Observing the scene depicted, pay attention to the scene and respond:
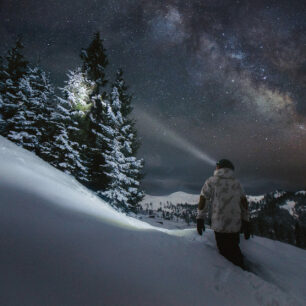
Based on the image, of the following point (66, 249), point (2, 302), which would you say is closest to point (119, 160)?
point (66, 249)

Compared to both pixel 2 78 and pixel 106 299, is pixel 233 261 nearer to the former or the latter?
pixel 106 299

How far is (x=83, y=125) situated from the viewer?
14633 mm

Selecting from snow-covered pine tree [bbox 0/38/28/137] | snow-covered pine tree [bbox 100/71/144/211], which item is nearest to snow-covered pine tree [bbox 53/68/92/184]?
snow-covered pine tree [bbox 100/71/144/211]

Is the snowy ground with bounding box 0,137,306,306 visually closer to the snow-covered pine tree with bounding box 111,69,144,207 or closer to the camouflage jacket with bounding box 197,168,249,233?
→ the camouflage jacket with bounding box 197,168,249,233

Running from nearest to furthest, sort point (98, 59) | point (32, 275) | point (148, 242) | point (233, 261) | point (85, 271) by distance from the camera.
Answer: point (32, 275) → point (85, 271) → point (148, 242) → point (233, 261) → point (98, 59)

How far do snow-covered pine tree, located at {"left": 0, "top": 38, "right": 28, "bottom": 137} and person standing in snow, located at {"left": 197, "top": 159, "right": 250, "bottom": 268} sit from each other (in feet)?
57.8

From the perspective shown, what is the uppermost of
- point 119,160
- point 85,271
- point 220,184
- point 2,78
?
point 2,78

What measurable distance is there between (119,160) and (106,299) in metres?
12.4

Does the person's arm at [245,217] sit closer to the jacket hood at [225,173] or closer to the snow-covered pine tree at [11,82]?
the jacket hood at [225,173]

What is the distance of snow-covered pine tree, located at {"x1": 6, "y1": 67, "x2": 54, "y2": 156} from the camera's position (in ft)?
48.5

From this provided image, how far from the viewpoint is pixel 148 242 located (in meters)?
3.46

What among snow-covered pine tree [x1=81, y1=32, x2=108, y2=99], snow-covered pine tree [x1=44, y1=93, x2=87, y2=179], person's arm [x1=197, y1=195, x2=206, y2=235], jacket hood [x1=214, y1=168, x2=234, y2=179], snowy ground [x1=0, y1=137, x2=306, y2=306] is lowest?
snowy ground [x1=0, y1=137, x2=306, y2=306]

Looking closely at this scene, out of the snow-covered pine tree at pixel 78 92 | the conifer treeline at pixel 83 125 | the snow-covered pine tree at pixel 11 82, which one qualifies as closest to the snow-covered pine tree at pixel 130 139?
the conifer treeline at pixel 83 125

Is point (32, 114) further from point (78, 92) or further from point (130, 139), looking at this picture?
point (130, 139)
